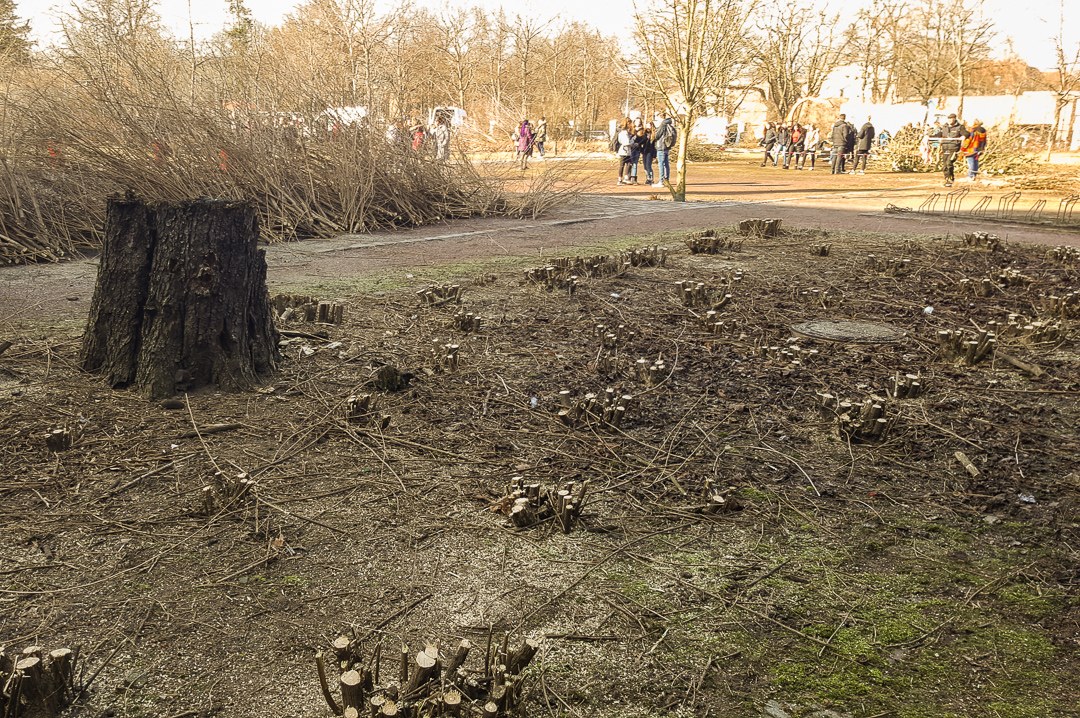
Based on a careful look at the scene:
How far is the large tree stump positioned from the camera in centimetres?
426

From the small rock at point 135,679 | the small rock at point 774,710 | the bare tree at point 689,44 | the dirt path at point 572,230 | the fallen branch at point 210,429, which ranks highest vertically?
the bare tree at point 689,44

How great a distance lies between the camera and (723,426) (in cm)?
421

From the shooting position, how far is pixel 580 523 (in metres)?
3.14

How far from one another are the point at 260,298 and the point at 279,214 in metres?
6.60

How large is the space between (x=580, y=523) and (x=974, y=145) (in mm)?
23694

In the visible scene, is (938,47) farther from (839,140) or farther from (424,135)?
A: (424,135)

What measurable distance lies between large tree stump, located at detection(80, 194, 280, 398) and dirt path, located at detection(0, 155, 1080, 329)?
6.83ft

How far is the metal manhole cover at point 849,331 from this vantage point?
19.6 ft

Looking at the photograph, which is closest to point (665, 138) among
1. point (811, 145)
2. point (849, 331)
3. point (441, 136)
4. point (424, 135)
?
point (441, 136)

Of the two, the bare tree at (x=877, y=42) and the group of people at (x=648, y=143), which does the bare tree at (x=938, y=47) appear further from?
the group of people at (x=648, y=143)

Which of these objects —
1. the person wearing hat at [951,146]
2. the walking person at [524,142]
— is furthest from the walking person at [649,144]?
the person wearing hat at [951,146]

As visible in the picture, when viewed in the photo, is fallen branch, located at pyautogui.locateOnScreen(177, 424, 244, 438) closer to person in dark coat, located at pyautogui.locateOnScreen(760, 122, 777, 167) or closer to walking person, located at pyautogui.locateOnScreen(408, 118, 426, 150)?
walking person, located at pyautogui.locateOnScreen(408, 118, 426, 150)

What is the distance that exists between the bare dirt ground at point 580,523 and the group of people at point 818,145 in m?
23.0

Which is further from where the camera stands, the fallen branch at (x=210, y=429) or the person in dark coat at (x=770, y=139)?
the person in dark coat at (x=770, y=139)
